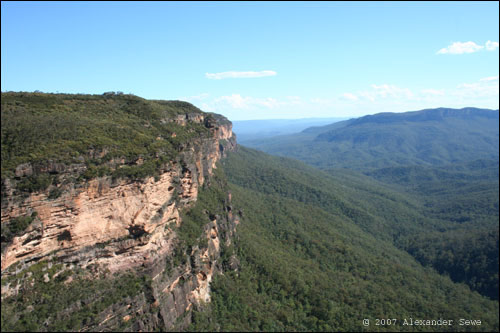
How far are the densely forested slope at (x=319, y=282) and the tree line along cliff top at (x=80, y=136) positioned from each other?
17.6m

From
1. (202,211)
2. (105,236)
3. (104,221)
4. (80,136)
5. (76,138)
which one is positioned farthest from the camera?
(202,211)

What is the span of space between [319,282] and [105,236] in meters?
30.3

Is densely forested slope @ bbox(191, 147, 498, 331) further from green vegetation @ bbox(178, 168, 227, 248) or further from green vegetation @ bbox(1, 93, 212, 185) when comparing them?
green vegetation @ bbox(1, 93, 212, 185)

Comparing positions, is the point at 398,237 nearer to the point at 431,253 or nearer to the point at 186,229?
the point at 431,253

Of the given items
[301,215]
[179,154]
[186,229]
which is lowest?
[301,215]

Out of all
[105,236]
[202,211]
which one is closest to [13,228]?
[105,236]

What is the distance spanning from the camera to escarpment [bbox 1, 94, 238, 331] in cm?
1852

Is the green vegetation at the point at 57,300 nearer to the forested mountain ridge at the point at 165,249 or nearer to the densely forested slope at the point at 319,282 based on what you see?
the forested mountain ridge at the point at 165,249

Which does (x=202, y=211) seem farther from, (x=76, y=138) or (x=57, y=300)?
(x=57, y=300)

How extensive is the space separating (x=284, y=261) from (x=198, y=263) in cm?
1718

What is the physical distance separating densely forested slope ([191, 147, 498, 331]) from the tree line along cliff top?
17.6 metres

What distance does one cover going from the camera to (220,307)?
3125cm

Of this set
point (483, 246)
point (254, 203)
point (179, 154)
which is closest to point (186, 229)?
point (179, 154)

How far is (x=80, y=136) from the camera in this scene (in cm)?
2336
